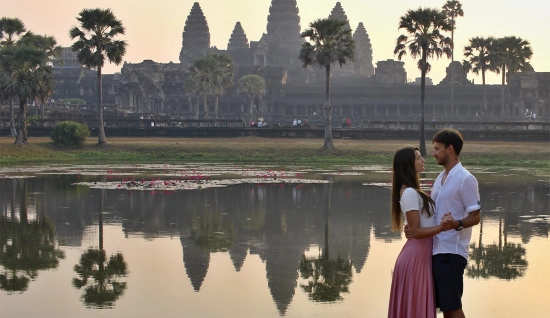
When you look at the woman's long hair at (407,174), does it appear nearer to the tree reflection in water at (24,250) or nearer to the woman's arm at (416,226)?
the woman's arm at (416,226)

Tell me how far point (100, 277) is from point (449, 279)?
6.02 m

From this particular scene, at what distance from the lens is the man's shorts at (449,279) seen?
23.9 feet

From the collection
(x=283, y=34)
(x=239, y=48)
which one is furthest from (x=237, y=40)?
(x=283, y=34)

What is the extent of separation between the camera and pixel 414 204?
7.35 m

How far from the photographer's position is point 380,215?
18984mm

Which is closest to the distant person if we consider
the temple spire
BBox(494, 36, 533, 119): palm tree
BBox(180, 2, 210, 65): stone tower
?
BBox(494, 36, 533, 119): palm tree

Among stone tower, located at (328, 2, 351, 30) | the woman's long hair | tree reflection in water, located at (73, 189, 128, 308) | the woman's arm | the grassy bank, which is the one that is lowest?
tree reflection in water, located at (73, 189, 128, 308)

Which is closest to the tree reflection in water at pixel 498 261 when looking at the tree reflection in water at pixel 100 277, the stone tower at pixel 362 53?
the tree reflection in water at pixel 100 277

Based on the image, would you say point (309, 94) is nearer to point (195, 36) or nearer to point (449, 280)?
point (195, 36)

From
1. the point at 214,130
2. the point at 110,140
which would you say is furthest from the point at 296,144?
the point at 110,140

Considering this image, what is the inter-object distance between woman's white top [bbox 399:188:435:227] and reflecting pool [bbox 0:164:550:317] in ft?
9.65

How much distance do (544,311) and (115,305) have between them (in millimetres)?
4848

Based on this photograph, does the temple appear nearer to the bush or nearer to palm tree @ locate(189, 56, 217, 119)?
palm tree @ locate(189, 56, 217, 119)

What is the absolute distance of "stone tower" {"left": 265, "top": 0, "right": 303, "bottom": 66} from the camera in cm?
13938
